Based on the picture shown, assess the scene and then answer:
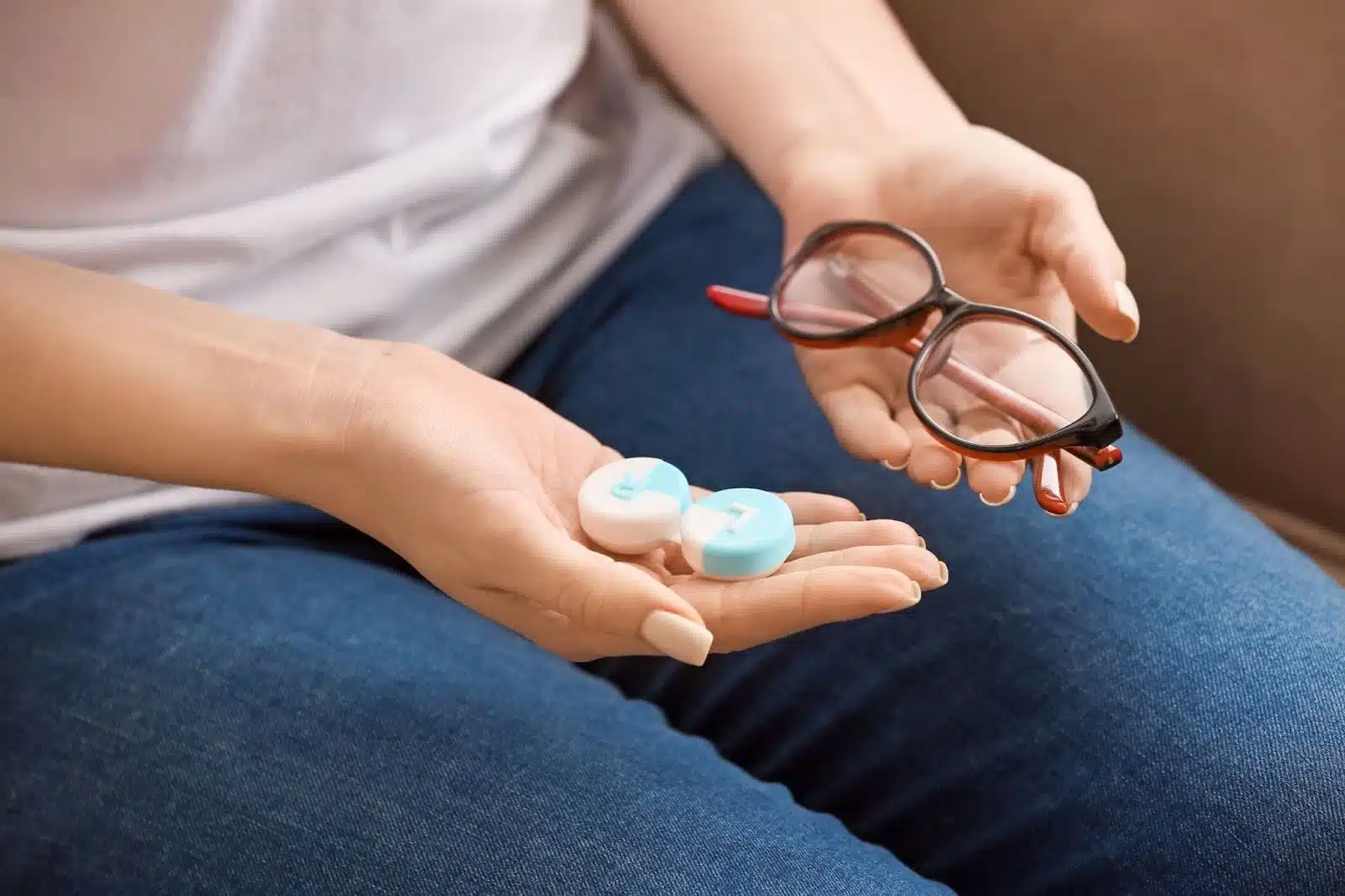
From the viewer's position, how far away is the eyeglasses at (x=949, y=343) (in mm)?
615

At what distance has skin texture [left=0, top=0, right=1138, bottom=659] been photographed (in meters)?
0.52

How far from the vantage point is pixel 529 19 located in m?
0.79

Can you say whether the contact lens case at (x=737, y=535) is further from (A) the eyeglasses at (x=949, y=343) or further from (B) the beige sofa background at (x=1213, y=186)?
(B) the beige sofa background at (x=1213, y=186)

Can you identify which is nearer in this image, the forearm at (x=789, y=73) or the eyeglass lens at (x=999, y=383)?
the eyeglass lens at (x=999, y=383)

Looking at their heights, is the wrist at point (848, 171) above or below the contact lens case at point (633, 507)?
above

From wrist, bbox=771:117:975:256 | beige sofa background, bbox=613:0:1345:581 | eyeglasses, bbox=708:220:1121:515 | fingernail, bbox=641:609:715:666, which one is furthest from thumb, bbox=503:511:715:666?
beige sofa background, bbox=613:0:1345:581

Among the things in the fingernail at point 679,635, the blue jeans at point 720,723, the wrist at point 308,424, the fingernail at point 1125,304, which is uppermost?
the fingernail at point 1125,304

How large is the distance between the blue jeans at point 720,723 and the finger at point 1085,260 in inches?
5.1

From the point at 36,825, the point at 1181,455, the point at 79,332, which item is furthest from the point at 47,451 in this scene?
the point at 1181,455

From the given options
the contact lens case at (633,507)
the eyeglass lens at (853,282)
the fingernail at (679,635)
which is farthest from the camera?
the eyeglass lens at (853,282)

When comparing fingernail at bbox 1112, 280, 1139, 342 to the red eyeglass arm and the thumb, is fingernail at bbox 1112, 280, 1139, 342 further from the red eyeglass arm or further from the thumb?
the thumb

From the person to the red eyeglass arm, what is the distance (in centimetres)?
3

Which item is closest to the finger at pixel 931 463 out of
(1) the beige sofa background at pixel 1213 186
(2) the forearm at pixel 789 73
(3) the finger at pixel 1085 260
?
(3) the finger at pixel 1085 260

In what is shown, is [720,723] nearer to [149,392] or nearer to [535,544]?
[535,544]
